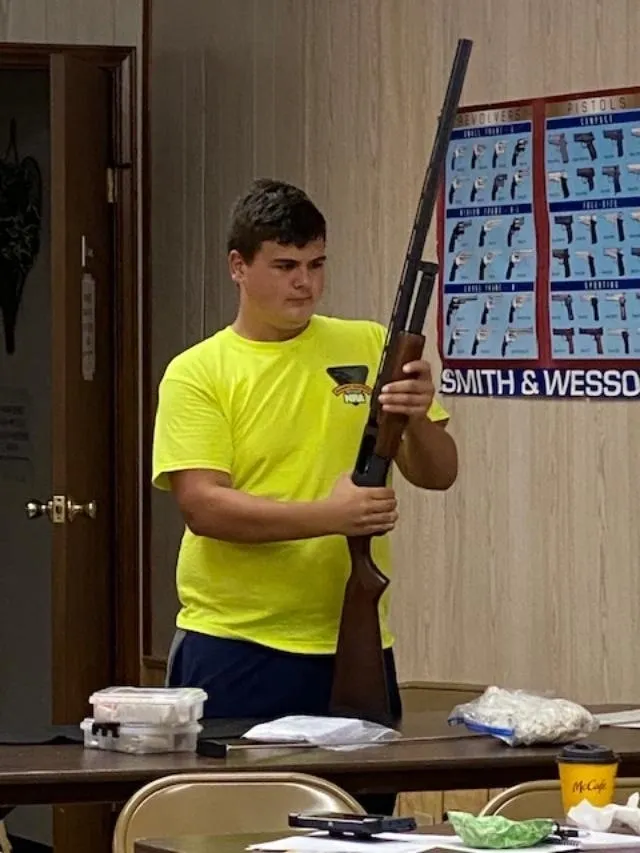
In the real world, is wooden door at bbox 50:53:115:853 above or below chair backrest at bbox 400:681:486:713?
above

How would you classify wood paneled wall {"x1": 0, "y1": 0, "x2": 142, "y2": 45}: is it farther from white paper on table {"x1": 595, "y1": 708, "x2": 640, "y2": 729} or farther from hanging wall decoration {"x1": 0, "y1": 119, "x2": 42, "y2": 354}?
white paper on table {"x1": 595, "y1": 708, "x2": 640, "y2": 729}

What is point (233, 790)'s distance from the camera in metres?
2.60

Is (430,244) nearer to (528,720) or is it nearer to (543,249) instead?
(543,249)

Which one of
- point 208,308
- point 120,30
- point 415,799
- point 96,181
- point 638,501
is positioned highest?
point 120,30

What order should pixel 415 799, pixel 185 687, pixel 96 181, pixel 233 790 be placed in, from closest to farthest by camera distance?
pixel 233 790 < pixel 185 687 < pixel 415 799 < pixel 96 181

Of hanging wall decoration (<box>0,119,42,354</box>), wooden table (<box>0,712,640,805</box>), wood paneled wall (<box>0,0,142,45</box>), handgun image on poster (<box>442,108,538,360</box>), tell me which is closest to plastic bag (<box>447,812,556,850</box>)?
wooden table (<box>0,712,640,805</box>)

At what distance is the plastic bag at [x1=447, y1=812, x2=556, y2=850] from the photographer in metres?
2.04

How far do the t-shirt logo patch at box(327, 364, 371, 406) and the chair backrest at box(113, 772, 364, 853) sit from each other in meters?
0.83

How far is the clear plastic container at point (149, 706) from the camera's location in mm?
2941

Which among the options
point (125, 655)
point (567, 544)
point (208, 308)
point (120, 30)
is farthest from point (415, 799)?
point (120, 30)

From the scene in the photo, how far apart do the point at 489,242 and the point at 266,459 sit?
112cm

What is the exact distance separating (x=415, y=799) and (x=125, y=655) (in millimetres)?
1052

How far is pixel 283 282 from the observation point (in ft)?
10.7

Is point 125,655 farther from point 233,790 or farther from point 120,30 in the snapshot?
point 233,790
